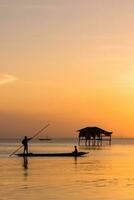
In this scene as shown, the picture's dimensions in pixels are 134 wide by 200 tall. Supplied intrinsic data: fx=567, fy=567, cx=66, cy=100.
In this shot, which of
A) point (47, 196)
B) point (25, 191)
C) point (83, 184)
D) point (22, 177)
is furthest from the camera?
point (22, 177)

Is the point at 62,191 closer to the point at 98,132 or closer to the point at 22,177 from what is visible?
the point at 22,177

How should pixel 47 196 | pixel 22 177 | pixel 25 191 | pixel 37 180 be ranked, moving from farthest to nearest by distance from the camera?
pixel 22 177
pixel 37 180
pixel 25 191
pixel 47 196

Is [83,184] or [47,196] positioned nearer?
[47,196]

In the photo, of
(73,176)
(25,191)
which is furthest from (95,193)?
(73,176)

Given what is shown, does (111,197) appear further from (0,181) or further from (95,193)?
(0,181)

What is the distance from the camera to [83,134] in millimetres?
100125

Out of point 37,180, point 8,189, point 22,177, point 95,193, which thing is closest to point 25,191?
point 8,189

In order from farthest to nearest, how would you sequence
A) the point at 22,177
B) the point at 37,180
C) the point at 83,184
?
the point at 22,177
the point at 37,180
the point at 83,184

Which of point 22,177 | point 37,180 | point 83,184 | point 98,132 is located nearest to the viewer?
point 83,184

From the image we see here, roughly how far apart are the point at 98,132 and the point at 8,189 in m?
73.8

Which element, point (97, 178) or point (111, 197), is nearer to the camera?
point (111, 197)

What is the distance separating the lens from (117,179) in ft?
98.3

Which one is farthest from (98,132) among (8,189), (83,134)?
(8,189)

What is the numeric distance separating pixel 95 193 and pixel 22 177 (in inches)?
322
